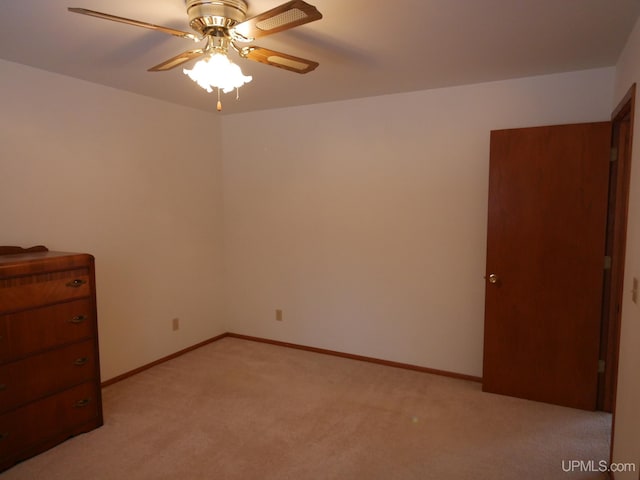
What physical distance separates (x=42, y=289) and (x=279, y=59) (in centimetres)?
191

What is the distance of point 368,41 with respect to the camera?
7.76 feet

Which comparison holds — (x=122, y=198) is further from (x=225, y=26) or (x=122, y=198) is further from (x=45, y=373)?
(x=225, y=26)

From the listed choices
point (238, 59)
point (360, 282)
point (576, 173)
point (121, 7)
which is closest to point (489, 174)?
point (576, 173)

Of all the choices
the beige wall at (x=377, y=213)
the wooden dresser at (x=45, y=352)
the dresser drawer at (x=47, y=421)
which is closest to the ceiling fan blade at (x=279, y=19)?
the wooden dresser at (x=45, y=352)

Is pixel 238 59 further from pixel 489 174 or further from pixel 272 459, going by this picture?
pixel 272 459

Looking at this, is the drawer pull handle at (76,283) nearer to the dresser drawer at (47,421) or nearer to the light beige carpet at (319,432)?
the dresser drawer at (47,421)

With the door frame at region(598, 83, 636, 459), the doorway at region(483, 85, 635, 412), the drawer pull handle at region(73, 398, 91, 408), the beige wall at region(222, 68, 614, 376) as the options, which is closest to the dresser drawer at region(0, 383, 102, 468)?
the drawer pull handle at region(73, 398, 91, 408)

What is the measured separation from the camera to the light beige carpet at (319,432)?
2293mm

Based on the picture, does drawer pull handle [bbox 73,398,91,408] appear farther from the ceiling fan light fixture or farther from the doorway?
the doorway

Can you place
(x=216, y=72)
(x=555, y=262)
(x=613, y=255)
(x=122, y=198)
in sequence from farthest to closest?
(x=122, y=198), (x=555, y=262), (x=613, y=255), (x=216, y=72)

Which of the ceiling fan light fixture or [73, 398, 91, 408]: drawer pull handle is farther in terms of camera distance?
[73, 398, 91, 408]: drawer pull handle

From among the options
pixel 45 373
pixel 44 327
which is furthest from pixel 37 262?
pixel 45 373

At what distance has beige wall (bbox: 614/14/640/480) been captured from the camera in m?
1.79

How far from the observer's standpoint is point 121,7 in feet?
6.38
